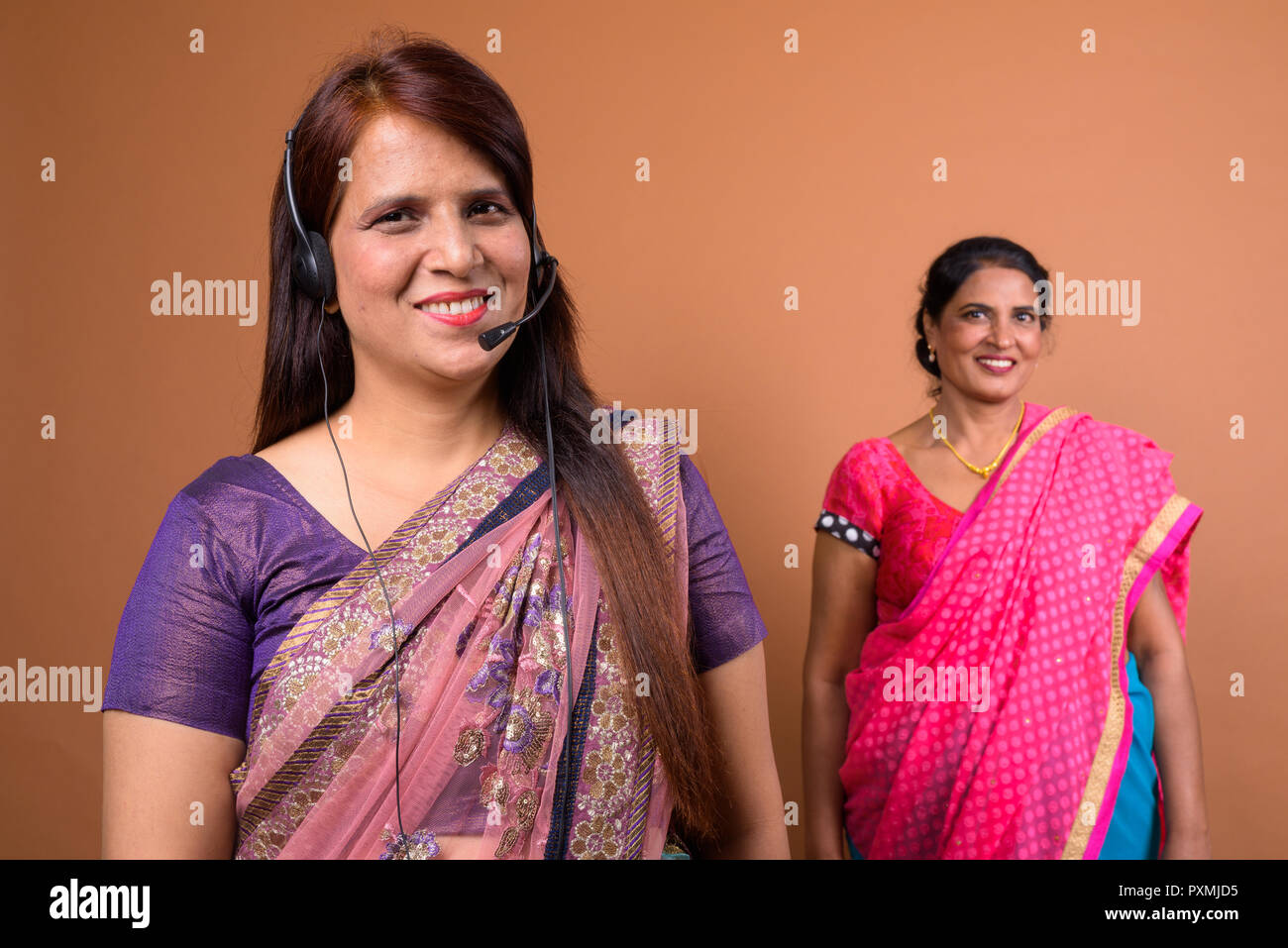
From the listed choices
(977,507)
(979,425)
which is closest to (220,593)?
(977,507)

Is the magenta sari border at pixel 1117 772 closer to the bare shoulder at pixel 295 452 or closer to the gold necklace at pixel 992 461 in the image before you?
the gold necklace at pixel 992 461

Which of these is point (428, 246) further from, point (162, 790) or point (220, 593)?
point (162, 790)

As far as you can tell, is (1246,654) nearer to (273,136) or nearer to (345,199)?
(345,199)

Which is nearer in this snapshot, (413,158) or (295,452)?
(413,158)

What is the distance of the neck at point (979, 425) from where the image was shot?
240 centimetres

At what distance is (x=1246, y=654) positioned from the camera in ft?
9.37

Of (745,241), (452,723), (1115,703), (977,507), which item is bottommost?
(1115,703)

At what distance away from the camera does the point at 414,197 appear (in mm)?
1248

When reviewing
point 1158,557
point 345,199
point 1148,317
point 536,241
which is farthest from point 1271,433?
point 345,199

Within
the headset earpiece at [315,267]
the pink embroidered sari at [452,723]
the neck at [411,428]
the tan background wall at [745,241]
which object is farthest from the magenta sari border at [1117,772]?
the headset earpiece at [315,267]

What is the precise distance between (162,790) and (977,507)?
1684mm

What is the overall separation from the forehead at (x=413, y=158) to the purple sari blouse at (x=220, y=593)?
376mm
